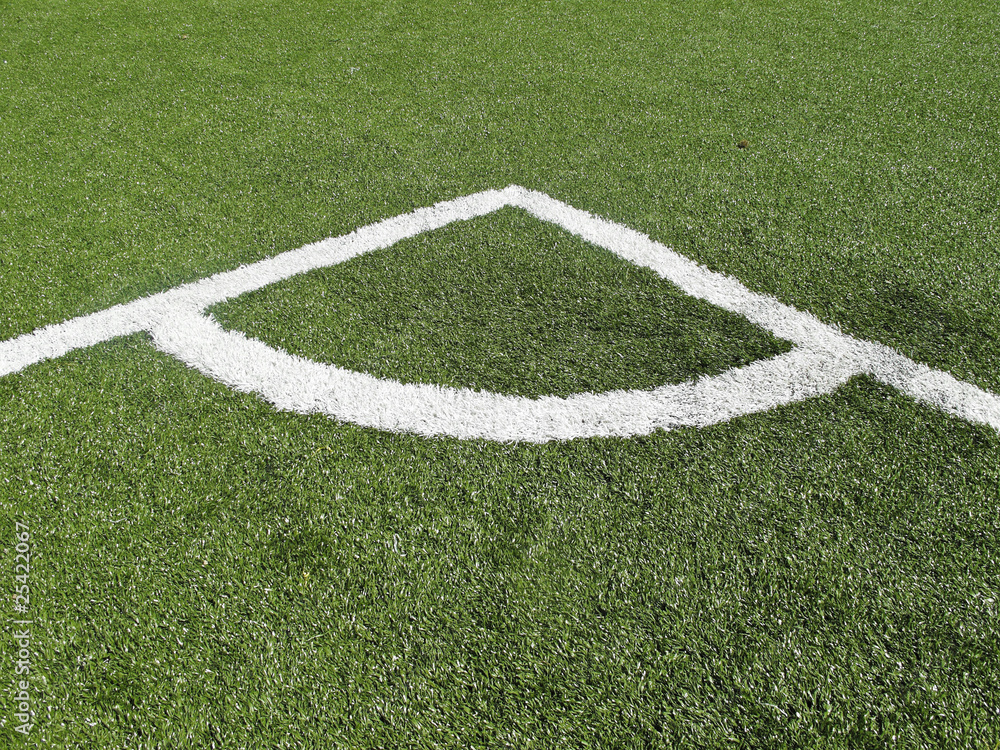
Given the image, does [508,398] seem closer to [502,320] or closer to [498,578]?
[502,320]

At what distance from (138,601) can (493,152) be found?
2.06 meters

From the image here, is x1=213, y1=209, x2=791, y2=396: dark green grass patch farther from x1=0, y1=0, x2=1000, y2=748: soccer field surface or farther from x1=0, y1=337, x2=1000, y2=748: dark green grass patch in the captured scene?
x1=0, y1=337, x2=1000, y2=748: dark green grass patch

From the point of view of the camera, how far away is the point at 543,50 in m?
3.59

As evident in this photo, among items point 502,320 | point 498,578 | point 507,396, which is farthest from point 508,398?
point 498,578

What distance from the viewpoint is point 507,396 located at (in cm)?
175

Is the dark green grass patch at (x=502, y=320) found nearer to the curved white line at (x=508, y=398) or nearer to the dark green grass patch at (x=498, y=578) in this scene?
the curved white line at (x=508, y=398)

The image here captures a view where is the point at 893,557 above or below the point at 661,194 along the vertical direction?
below

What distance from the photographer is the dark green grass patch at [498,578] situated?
3.91 ft

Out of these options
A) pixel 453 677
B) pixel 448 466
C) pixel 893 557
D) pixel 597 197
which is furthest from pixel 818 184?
pixel 453 677

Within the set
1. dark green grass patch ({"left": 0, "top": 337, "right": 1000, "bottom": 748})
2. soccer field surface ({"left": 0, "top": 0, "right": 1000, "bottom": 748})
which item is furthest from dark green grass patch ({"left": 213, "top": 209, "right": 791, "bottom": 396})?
dark green grass patch ({"left": 0, "top": 337, "right": 1000, "bottom": 748})

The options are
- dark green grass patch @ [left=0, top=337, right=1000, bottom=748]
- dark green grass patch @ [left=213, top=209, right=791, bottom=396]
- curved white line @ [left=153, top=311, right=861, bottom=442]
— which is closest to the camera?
dark green grass patch @ [left=0, top=337, right=1000, bottom=748]

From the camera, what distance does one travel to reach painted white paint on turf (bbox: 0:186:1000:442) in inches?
66.2

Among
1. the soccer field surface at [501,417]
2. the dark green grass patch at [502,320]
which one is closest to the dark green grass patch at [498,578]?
the soccer field surface at [501,417]

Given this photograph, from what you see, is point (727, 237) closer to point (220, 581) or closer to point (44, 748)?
point (220, 581)
